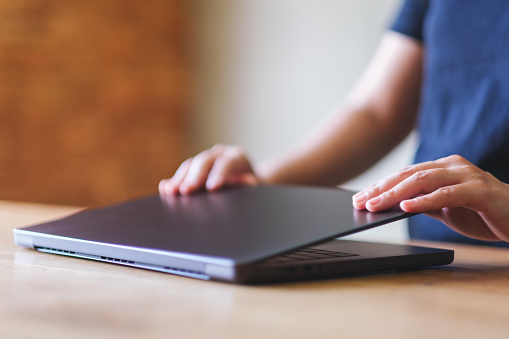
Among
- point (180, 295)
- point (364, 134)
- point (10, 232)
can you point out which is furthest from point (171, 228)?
point (364, 134)

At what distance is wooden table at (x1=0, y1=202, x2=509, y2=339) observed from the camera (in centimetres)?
39

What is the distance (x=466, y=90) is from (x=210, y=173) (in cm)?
46

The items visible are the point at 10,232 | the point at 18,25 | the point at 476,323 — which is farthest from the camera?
the point at 18,25

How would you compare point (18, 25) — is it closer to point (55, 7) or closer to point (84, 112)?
point (55, 7)

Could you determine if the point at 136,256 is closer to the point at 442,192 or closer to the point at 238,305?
the point at 238,305

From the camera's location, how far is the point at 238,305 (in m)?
0.45

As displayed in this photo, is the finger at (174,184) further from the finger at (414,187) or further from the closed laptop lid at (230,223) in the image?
Result: the finger at (414,187)

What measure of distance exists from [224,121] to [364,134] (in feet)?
6.05

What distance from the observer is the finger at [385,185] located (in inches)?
25.1

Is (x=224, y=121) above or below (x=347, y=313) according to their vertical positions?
above

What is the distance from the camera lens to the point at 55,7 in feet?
8.55

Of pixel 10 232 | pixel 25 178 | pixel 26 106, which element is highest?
pixel 26 106

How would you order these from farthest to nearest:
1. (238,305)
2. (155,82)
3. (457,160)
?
(155,82), (457,160), (238,305)

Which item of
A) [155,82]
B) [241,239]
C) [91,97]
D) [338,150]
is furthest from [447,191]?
[155,82]
